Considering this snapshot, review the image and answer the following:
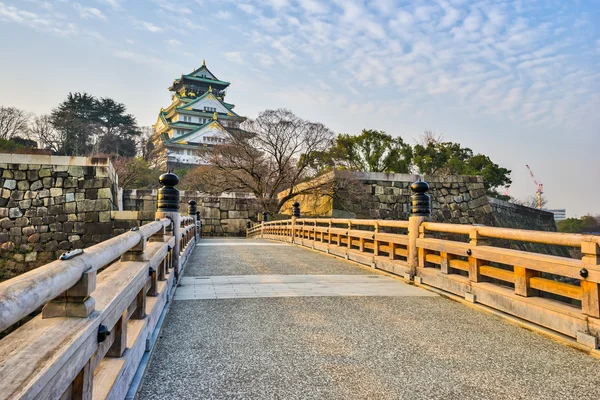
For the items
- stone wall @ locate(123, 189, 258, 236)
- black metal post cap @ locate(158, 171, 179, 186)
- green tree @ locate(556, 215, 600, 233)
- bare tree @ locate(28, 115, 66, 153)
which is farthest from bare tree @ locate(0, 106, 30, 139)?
green tree @ locate(556, 215, 600, 233)

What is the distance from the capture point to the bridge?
1.48m

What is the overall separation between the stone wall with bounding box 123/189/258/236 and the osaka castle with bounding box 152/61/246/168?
14.7 metres

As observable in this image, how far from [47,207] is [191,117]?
1547 inches

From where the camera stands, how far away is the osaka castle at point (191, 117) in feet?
148

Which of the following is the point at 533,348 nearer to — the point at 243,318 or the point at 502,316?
the point at 502,316

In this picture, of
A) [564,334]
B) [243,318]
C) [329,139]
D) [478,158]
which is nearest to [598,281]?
[564,334]

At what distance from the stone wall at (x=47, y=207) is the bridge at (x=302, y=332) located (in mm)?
12484

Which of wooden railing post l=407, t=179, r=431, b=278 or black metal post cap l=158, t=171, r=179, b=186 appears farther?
wooden railing post l=407, t=179, r=431, b=278

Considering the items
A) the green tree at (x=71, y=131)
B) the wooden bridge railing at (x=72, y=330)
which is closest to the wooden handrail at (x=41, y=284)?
the wooden bridge railing at (x=72, y=330)

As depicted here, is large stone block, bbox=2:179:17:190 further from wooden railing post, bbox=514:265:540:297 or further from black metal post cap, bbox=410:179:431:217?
wooden railing post, bbox=514:265:540:297

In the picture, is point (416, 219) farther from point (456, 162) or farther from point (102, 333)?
point (456, 162)

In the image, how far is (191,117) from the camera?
5319 cm

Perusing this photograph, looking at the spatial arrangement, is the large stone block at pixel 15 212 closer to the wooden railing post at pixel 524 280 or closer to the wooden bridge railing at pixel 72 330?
the wooden bridge railing at pixel 72 330

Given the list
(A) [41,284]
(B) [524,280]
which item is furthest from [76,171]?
(A) [41,284]
